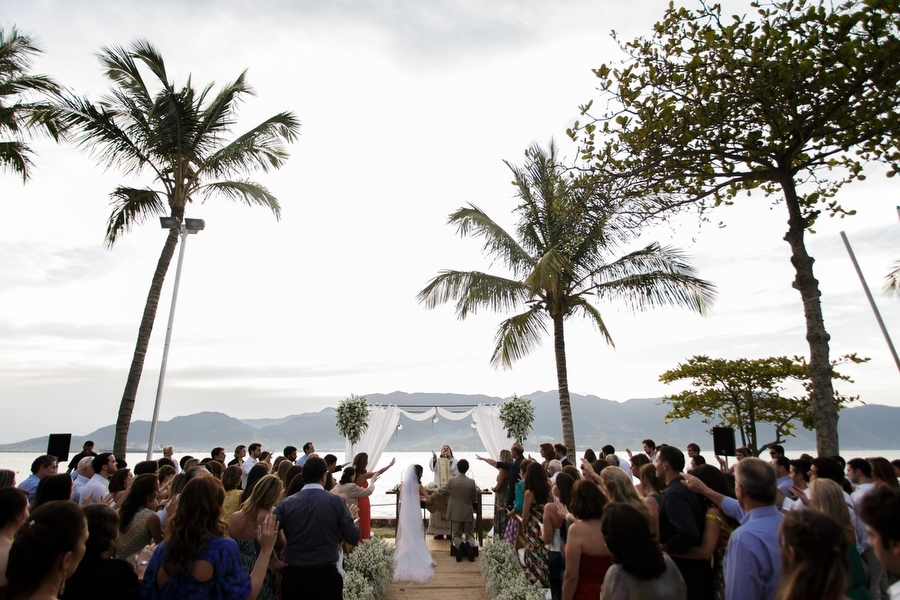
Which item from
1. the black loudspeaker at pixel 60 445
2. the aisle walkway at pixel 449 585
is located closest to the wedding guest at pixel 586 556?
the aisle walkway at pixel 449 585

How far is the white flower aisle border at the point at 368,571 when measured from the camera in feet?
22.1

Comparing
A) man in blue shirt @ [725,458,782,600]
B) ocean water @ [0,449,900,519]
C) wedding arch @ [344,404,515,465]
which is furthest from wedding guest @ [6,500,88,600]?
wedding arch @ [344,404,515,465]

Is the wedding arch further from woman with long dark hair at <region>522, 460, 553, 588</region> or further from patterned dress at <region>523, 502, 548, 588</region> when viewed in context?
patterned dress at <region>523, 502, 548, 588</region>

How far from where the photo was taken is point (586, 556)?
147 inches

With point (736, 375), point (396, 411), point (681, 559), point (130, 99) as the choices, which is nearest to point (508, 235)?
point (396, 411)

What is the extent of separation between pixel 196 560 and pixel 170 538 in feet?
0.65

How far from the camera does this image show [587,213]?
873cm

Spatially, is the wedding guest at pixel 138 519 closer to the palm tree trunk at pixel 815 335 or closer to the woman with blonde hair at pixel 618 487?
the woman with blonde hair at pixel 618 487

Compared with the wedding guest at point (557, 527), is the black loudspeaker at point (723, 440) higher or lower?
higher

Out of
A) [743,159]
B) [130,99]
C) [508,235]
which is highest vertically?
[130,99]

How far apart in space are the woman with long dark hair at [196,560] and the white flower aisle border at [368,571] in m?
3.80

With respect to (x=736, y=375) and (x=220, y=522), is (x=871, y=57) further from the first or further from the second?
(x=736, y=375)

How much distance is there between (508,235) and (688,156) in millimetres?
7919

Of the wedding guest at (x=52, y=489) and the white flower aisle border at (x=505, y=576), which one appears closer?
the wedding guest at (x=52, y=489)
